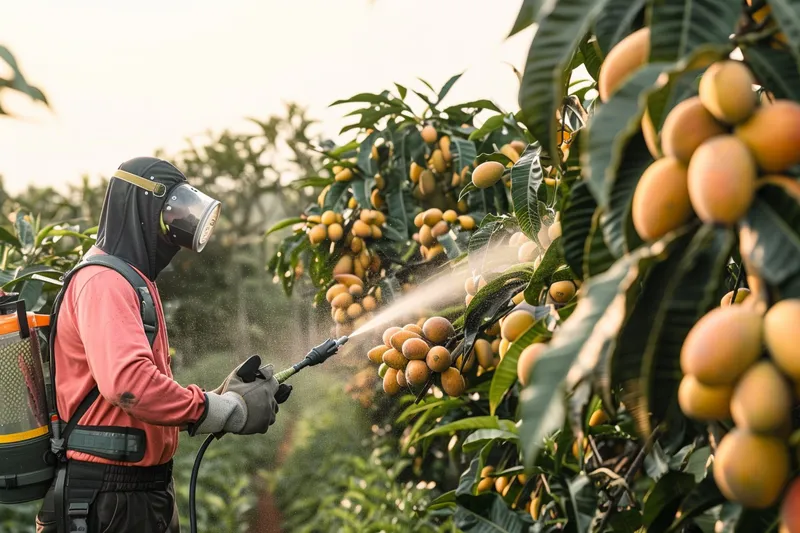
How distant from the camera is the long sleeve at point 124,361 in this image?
6.43ft

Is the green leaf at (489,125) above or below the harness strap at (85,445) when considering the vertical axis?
above

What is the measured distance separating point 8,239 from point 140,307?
4.50 ft

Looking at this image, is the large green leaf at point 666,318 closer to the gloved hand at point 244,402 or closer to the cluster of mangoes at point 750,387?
the cluster of mangoes at point 750,387

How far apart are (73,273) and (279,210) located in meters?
8.25

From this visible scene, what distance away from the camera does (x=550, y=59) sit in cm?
80

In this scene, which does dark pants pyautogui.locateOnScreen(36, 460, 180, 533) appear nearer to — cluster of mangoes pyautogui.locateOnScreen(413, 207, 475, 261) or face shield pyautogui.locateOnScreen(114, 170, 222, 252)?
face shield pyautogui.locateOnScreen(114, 170, 222, 252)

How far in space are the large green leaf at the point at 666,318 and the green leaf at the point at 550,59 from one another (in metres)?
0.16

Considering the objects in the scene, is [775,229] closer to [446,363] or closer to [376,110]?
[446,363]

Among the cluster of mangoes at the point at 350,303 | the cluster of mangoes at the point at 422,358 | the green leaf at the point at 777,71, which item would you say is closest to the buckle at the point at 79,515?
the cluster of mangoes at the point at 422,358

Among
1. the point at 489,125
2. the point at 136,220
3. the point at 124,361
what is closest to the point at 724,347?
the point at 124,361

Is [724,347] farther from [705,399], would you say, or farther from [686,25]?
[686,25]

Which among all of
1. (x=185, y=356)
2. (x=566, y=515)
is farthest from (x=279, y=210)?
(x=566, y=515)

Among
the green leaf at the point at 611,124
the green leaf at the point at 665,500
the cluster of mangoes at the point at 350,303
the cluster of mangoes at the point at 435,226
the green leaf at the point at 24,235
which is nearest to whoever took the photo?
the green leaf at the point at 611,124

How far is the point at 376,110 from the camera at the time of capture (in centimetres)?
315
